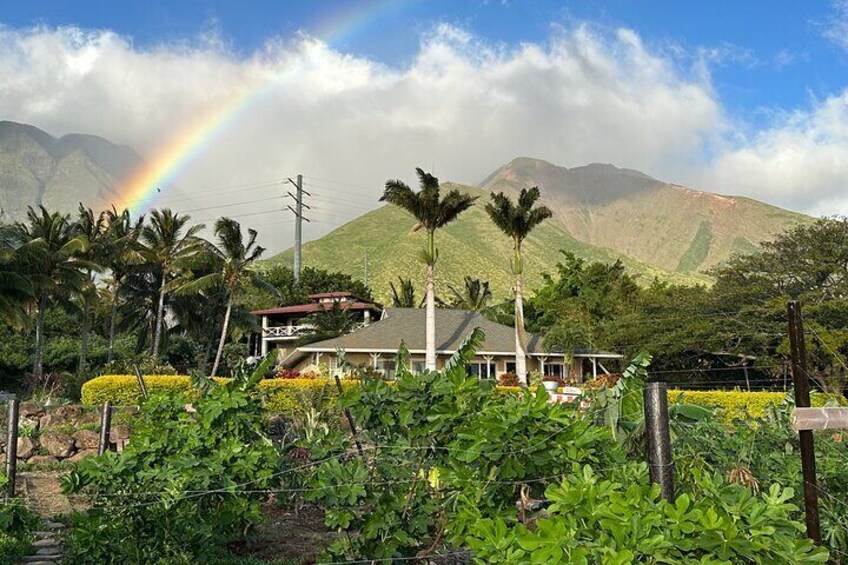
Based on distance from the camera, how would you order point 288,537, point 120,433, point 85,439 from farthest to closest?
1. point 85,439
2. point 120,433
3. point 288,537

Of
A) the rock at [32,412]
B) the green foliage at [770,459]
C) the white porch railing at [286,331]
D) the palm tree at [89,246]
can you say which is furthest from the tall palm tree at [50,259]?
the green foliage at [770,459]

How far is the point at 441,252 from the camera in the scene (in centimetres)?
12606

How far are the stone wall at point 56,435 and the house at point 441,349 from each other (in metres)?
17.6

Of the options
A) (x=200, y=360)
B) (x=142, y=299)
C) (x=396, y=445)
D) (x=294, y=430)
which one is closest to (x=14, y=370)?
(x=142, y=299)

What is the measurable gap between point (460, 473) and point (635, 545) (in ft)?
6.92

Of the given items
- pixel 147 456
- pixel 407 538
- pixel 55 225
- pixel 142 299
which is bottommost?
pixel 407 538

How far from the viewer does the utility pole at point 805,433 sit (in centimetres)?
482

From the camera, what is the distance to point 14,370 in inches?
1460

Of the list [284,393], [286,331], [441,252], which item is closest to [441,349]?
[284,393]

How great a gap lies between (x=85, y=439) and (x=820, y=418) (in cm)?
1478

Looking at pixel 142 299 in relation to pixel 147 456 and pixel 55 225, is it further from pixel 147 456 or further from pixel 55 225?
pixel 147 456

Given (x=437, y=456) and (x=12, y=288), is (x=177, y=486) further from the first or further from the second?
(x=12, y=288)

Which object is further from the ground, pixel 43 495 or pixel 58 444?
pixel 58 444

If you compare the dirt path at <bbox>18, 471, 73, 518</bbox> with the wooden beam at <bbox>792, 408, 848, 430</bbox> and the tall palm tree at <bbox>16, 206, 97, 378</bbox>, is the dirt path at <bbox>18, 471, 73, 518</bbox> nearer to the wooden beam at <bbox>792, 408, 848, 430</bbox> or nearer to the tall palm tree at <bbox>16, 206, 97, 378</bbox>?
the wooden beam at <bbox>792, 408, 848, 430</bbox>
